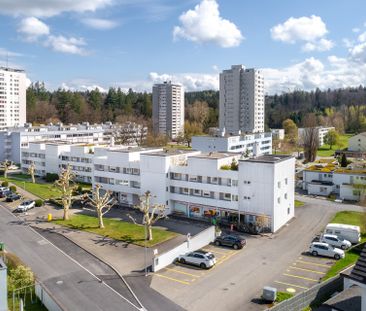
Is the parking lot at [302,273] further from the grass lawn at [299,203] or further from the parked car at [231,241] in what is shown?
the grass lawn at [299,203]

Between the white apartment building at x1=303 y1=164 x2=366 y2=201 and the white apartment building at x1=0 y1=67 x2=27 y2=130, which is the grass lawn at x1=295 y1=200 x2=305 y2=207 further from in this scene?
the white apartment building at x1=0 y1=67 x2=27 y2=130

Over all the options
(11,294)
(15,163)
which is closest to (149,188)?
(11,294)

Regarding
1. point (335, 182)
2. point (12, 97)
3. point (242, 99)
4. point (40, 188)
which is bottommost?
point (40, 188)

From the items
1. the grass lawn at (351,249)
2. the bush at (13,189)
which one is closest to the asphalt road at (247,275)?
the grass lawn at (351,249)

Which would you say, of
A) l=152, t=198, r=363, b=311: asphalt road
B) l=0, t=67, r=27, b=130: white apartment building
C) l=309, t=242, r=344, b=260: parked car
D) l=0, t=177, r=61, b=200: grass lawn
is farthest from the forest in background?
l=309, t=242, r=344, b=260: parked car

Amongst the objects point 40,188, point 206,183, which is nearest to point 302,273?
point 206,183

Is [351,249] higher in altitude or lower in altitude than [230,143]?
→ lower

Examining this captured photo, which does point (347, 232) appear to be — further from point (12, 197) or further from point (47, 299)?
point (12, 197)
